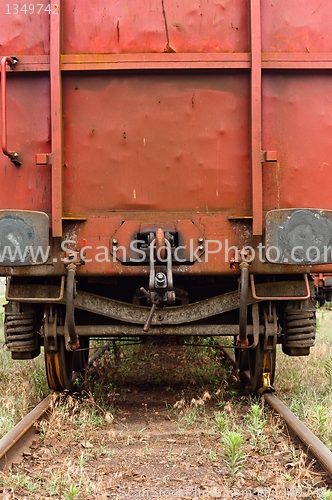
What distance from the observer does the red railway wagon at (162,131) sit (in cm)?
473

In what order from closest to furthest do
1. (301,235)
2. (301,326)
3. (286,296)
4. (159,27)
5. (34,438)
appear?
1. (34,438)
2. (301,235)
3. (159,27)
4. (286,296)
5. (301,326)

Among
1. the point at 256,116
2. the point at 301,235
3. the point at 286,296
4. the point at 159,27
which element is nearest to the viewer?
the point at 301,235

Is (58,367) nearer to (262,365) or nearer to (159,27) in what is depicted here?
(262,365)

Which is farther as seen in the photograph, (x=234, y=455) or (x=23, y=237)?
(x=23, y=237)

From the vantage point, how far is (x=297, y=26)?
481 cm

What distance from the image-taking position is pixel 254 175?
468cm

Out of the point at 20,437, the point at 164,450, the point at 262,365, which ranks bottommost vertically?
the point at 164,450

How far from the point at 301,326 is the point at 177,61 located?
7.43ft

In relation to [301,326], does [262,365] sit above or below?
below

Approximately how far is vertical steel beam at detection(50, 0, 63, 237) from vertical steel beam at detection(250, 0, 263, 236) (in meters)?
1.39

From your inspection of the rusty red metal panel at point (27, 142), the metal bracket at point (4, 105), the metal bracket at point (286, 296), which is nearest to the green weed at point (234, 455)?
the metal bracket at point (286, 296)

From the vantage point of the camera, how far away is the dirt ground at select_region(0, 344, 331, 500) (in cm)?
339

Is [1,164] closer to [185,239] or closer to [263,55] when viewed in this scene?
[185,239]

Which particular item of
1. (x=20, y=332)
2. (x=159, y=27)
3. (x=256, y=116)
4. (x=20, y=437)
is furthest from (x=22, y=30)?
(x=20, y=437)
